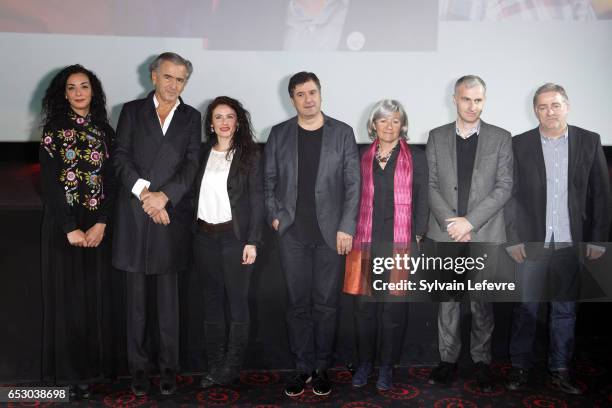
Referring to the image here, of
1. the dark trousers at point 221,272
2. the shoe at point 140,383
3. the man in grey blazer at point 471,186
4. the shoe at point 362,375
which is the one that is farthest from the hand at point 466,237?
the shoe at point 140,383

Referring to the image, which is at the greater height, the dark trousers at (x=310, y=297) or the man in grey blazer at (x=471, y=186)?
the man in grey blazer at (x=471, y=186)

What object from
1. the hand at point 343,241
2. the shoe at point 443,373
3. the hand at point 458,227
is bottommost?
the shoe at point 443,373

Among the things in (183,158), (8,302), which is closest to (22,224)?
(8,302)

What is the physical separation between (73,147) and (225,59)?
1.05 meters

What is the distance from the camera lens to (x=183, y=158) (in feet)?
9.12

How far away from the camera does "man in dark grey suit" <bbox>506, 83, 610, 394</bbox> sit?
2.88 metres

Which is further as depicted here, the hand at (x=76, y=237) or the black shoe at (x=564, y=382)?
the black shoe at (x=564, y=382)

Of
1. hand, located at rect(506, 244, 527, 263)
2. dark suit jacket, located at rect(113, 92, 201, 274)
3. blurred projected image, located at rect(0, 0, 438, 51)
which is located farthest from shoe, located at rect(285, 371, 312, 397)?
blurred projected image, located at rect(0, 0, 438, 51)

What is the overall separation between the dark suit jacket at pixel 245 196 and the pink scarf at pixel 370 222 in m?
0.47

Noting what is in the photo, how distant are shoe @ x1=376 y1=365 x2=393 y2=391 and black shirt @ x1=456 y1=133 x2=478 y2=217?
0.81m

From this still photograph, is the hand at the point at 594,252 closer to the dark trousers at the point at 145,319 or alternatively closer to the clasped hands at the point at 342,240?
the clasped hands at the point at 342,240

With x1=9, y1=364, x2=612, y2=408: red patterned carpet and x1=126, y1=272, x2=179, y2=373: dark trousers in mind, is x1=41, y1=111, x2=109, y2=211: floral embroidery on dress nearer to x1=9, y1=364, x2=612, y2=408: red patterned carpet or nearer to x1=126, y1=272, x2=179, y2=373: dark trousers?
x1=126, y1=272, x2=179, y2=373: dark trousers

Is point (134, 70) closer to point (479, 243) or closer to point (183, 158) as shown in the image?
point (183, 158)

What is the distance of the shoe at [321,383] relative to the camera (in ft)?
9.25
